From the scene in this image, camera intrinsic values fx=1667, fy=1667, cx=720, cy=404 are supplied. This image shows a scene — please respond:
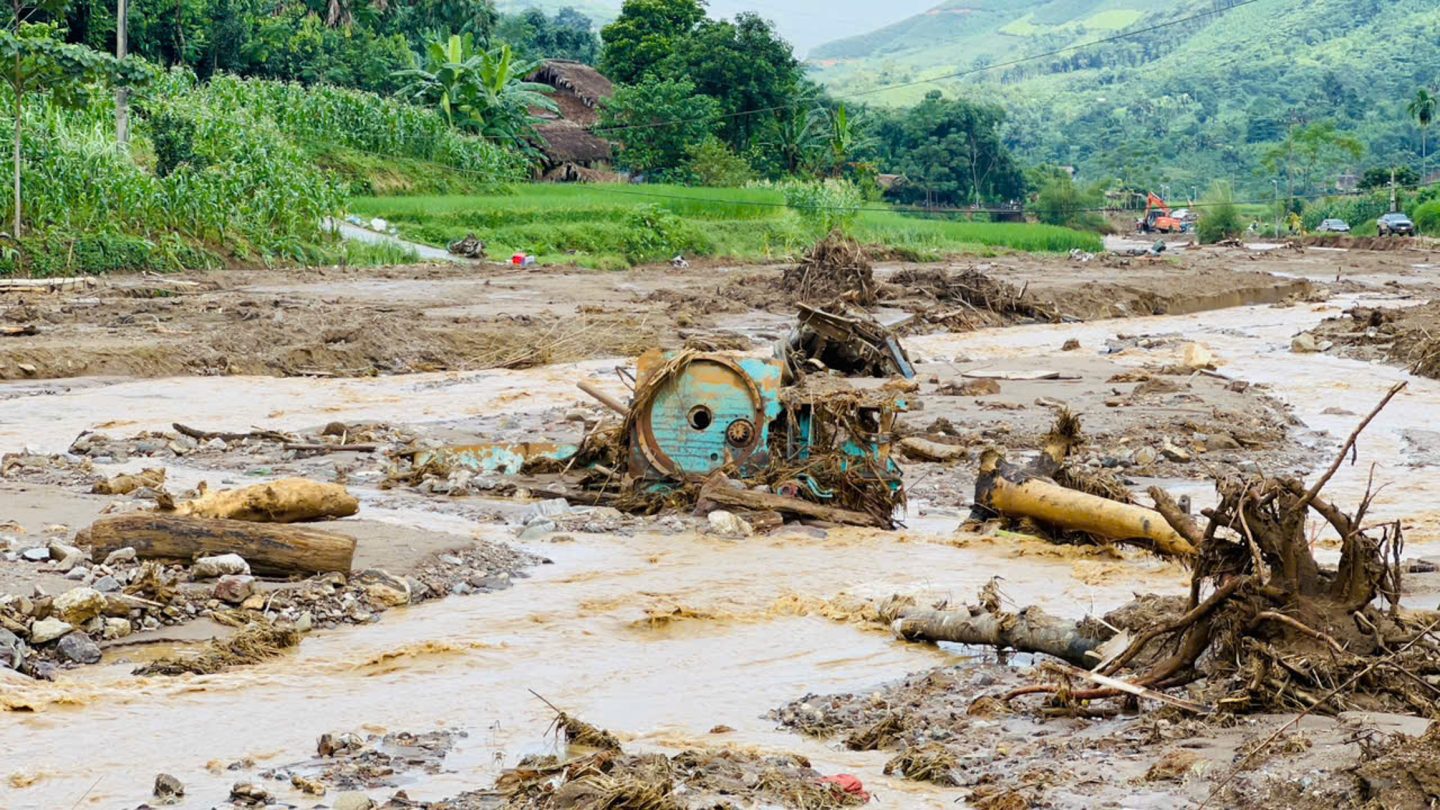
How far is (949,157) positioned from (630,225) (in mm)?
34062

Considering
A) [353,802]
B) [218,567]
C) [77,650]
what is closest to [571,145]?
[218,567]

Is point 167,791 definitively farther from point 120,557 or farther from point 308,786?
point 120,557

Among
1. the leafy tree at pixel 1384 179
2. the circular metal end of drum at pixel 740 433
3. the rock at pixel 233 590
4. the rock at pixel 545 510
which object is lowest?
the rock at pixel 545 510

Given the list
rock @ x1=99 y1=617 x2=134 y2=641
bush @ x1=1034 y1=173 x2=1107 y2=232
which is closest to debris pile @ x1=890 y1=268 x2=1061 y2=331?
rock @ x1=99 y1=617 x2=134 y2=641

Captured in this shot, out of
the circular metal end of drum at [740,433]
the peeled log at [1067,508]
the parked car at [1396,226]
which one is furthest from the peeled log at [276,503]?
the parked car at [1396,226]

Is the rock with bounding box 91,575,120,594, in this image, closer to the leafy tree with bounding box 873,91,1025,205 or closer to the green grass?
the green grass

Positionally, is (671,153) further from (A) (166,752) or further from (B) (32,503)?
(A) (166,752)

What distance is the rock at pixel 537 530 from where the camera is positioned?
10.4m

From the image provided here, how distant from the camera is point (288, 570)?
8.58 m

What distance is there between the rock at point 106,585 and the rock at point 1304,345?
1958 centimetres

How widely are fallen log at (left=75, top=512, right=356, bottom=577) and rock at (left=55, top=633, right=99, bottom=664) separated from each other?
3.47ft

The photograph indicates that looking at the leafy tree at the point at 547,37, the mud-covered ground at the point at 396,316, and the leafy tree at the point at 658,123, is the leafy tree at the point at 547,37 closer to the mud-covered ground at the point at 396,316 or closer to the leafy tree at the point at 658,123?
the leafy tree at the point at 658,123

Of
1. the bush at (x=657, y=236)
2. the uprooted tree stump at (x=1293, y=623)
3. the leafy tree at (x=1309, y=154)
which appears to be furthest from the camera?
the leafy tree at (x=1309, y=154)

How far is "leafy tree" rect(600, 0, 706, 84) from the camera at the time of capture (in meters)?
53.7
